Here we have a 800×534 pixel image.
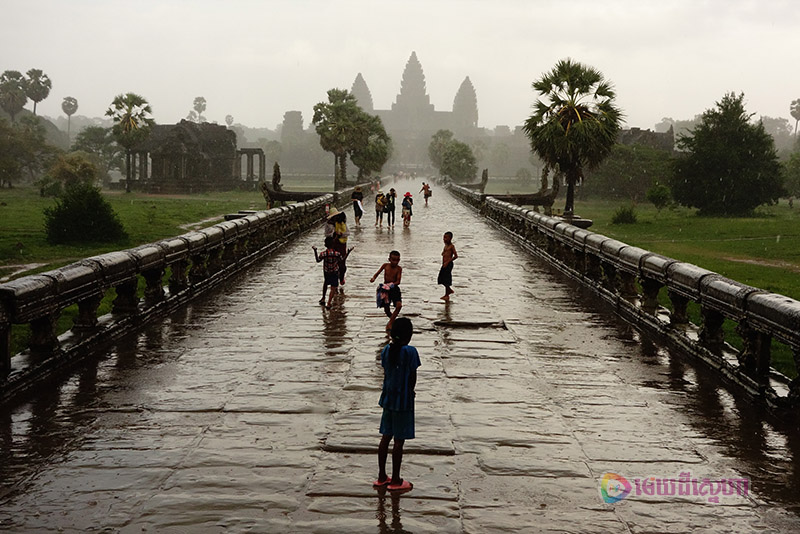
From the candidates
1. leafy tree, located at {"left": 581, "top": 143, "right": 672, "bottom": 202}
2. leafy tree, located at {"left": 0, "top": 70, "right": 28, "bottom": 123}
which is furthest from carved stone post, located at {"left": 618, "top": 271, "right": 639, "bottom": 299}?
leafy tree, located at {"left": 0, "top": 70, "right": 28, "bottom": 123}

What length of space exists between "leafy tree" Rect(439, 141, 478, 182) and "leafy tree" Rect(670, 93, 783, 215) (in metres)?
48.7

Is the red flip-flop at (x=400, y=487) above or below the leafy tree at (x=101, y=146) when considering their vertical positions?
below

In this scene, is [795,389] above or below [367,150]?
below

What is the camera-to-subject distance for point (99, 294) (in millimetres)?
8703

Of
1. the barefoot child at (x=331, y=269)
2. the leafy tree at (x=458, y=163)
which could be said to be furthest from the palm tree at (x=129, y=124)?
the barefoot child at (x=331, y=269)

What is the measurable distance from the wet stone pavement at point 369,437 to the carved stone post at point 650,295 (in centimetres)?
44

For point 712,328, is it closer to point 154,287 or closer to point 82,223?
point 154,287

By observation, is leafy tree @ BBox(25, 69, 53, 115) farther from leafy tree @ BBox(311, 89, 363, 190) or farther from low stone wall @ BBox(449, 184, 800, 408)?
low stone wall @ BBox(449, 184, 800, 408)

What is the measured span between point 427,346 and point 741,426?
364 cm

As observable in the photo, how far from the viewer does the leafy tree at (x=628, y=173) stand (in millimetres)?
68188

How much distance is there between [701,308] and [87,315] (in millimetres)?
6429

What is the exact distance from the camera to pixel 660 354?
9016mm

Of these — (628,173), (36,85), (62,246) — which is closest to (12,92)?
(36,85)

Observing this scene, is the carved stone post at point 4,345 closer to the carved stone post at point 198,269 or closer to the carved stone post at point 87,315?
the carved stone post at point 87,315
